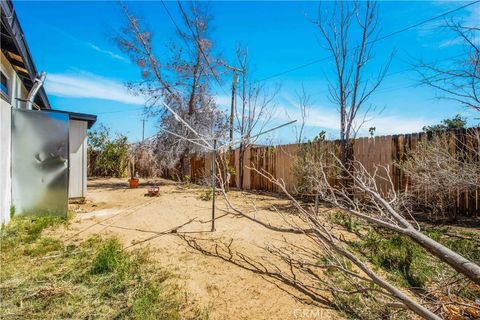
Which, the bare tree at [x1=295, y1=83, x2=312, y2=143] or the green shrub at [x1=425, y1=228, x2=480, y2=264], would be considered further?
the bare tree at [x1=295, y1=83, x2=312, y2=143]

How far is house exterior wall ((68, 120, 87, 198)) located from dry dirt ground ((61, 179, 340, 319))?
0.52 m

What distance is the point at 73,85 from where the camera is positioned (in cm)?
788

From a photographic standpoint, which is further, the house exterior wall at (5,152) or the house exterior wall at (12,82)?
the house exterior wall at (12,82)

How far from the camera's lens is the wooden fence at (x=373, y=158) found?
511 cm

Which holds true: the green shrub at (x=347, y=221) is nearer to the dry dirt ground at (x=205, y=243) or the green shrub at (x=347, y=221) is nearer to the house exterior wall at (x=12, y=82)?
the dry dirt ground at (x=205, y=243)

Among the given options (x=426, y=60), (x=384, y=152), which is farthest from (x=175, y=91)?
(x=426, y=60)

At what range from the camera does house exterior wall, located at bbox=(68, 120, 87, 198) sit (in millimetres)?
6789

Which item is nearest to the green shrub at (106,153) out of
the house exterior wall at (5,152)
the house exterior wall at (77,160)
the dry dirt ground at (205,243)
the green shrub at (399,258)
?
the house exterior wall at (77,160)

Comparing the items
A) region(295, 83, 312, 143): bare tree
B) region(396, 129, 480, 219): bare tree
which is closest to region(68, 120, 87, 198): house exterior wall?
region(295, 83, 312, 143): bare tree

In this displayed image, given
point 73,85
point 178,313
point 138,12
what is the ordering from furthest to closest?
point 138,12 < point 73,85 < point 178,313

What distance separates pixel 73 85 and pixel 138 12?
5.14 meters

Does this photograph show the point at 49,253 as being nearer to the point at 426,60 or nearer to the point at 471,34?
the point at 426,60

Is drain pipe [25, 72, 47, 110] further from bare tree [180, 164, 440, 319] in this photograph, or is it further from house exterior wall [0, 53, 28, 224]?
bare tree [180, 164, 440, 319]

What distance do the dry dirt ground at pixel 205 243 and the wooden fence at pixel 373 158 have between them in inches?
51.9
